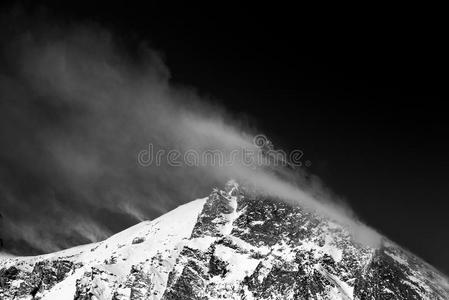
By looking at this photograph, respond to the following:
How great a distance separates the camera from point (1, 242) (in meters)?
65.0

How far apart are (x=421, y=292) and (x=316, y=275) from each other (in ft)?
137

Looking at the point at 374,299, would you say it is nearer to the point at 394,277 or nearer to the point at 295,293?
the point at 394,277

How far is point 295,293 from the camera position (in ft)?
628

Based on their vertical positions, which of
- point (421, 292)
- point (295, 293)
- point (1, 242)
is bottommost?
point (1, 242)

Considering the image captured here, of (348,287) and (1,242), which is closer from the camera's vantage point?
(1,242)

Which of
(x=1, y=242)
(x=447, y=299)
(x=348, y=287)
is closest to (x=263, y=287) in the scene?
(x=348, y=287)

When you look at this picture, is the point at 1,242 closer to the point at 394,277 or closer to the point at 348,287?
the point at 348,287

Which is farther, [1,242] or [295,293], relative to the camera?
[295,293]

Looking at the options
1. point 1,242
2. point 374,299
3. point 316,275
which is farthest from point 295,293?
point 1,242

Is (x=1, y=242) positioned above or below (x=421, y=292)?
below

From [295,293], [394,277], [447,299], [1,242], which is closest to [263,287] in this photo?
[295,293]

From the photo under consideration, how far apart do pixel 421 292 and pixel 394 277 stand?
11.0 meters

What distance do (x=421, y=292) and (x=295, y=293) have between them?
161ft

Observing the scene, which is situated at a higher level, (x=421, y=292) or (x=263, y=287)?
(x=421, y=292)
